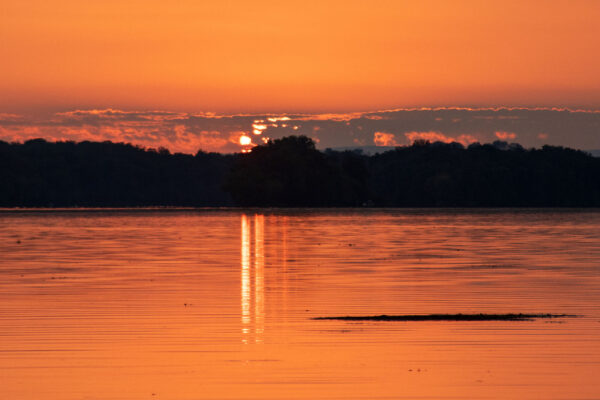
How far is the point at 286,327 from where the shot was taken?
924 inches

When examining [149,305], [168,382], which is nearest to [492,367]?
[168,382]

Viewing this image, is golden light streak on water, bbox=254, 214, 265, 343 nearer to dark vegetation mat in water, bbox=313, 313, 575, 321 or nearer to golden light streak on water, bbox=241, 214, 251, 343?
golden light streak on water, bbox=241, 214, 251, 343

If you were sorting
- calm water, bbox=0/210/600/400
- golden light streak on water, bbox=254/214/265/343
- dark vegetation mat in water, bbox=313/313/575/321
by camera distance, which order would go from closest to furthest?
calm water, bbox=0/210/600/400
golden light streak on water, bbox=254/214/265/343
dark vegetation mat in water, bbox=313/313/575/321

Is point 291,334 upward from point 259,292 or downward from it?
upward

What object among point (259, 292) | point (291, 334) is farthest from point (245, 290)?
point (291, 334)

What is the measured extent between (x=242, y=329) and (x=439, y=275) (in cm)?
1684

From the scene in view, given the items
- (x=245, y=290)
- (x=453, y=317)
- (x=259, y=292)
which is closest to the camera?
(x=453, y=317)

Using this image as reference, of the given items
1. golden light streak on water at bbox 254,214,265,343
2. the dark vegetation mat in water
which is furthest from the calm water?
the dark vegetation mat in water

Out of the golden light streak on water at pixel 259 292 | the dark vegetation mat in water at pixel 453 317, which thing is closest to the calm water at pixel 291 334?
the golden light streak on water at pixel 259 292

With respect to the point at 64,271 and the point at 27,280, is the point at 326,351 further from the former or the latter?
the point at 64,271

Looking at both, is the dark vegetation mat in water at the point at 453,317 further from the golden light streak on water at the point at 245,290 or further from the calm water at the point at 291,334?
the golden light streak on water at the point at 245,290

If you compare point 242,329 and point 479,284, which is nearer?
point 242,329

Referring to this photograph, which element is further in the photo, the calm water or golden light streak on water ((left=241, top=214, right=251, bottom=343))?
golden light streak on water ((left=241, top=214, right=251, bottom=343))

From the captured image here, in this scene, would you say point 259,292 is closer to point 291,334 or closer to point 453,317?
point 453,317
